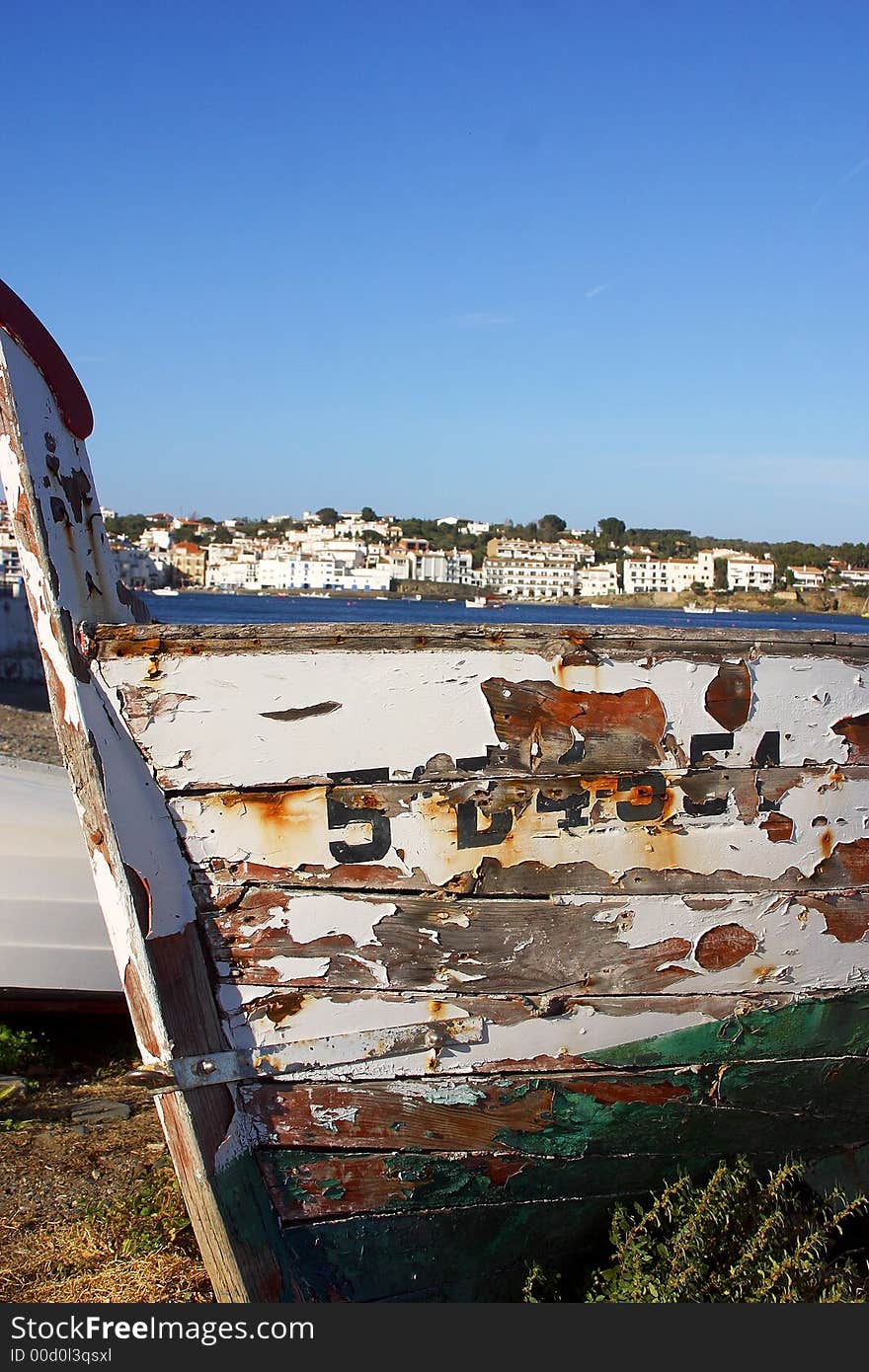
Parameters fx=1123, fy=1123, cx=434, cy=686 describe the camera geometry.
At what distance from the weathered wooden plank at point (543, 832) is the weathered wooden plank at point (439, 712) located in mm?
55

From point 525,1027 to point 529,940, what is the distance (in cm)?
25

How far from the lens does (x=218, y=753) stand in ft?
9.34

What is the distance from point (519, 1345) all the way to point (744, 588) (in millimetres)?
56726

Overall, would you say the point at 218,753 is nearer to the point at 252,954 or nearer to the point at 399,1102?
the point at 252,954

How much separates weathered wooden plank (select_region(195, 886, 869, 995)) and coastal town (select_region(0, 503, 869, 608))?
2250 inches

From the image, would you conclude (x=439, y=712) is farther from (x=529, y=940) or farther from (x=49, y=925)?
(x=49, y=925)

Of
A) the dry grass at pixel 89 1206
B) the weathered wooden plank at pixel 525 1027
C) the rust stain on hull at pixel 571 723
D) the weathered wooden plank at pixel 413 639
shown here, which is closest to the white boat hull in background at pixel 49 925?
the dry grass at pixel 89 1206

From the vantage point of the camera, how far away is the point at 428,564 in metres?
96.6

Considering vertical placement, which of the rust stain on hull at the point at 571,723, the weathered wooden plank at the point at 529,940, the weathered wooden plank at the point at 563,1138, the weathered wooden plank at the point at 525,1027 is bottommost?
the weathered wooden plank at the point at 563,1138

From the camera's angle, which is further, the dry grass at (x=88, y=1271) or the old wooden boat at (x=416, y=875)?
the dry grass at (x=88, y=1271)

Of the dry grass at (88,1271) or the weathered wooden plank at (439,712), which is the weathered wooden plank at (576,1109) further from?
the weathered wooden plank at (439,712)

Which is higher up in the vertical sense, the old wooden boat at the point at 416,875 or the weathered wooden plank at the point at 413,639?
the weathered wooden plank at the point at 413,639

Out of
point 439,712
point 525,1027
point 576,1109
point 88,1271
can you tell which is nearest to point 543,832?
point 439,712

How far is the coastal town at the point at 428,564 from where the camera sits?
74.5 m
